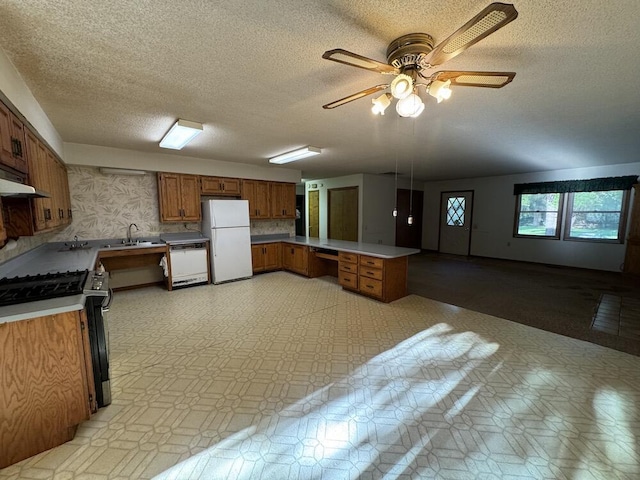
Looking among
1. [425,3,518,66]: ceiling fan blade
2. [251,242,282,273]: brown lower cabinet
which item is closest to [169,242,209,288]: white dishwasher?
[251,242,282,273]: brown lower cabinet

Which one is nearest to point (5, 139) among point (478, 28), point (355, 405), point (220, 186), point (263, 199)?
point (478, 28)

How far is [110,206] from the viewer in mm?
4422

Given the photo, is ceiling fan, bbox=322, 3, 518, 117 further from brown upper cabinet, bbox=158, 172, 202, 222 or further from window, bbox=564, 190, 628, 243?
window, bbox=564, 190, 628, 243

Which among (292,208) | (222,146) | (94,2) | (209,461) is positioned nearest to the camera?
(94,2)

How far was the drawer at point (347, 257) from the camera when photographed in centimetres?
428

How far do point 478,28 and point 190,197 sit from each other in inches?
194

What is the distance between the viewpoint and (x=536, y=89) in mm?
2143

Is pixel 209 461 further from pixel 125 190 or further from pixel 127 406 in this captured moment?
pixel 125 190

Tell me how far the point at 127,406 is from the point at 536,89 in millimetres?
4075

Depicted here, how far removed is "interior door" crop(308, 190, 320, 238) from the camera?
837cm

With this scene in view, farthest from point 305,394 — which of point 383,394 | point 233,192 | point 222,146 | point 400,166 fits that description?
point 400,166

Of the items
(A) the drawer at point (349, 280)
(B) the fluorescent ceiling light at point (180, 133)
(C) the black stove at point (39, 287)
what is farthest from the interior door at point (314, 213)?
(C) the black stove at point (39, 287)

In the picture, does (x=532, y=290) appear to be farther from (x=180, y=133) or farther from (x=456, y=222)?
(x=180, y=133)

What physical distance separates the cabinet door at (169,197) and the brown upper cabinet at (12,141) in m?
2.57
